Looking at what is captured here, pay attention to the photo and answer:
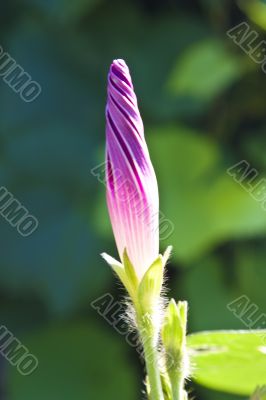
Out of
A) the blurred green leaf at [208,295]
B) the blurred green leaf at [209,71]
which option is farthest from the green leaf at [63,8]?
the blurred green leaf at [208,295]

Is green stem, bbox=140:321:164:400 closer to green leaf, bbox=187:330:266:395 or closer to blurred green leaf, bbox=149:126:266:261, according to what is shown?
green leaf, bbox=187:330:266:395

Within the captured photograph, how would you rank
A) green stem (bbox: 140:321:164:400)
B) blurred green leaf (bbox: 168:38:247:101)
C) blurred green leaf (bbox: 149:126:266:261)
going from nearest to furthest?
green stem (bbox: 140:321:164:400)
blurred green leaf (bbox: 149:126:266:261)
blurred green leaf (bbox: 168:38:247:101)

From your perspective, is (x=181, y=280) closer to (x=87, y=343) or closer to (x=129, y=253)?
(x=87, y=343)

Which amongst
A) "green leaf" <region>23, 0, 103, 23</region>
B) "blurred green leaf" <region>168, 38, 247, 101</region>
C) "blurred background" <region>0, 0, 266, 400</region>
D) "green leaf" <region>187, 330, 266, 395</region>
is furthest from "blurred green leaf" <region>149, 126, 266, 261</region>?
"green leaf" <region>187, 330, 266, 395</region>

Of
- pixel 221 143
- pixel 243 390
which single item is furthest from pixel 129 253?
pixel 221 143

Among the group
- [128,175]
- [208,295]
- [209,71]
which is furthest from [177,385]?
[209,71]
